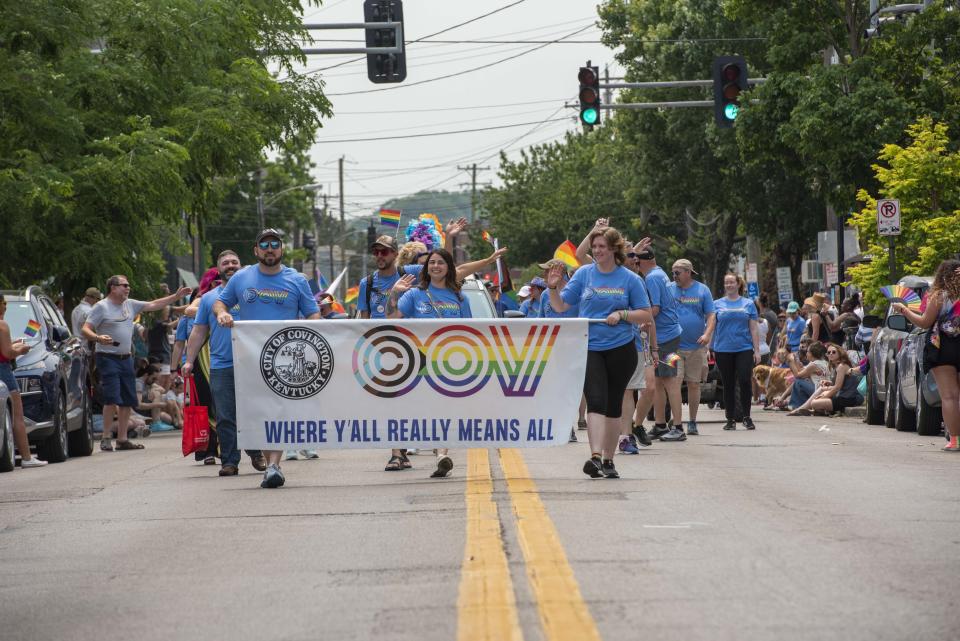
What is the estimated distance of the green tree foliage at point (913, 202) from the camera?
84.5ft

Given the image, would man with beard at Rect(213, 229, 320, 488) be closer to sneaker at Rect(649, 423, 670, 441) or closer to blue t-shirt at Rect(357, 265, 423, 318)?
blue t-shirt at Rect(357, 265, 423, 318)

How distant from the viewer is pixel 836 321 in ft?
86.3

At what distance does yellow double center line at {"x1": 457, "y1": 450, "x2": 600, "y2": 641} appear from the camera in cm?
643

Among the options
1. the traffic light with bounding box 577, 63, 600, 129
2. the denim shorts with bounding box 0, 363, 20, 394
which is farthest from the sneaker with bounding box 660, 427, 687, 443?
the traffic light with bounding box 577, 63, 600, 129

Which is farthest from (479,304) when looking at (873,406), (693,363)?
(873,406)

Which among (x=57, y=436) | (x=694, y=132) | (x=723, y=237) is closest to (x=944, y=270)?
(x=57, y=436)

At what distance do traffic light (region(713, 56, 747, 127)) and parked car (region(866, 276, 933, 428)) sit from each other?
696 cm

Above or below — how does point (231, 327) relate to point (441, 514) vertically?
above

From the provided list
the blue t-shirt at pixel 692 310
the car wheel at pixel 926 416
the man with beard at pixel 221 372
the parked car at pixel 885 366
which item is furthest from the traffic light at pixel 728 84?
the man with beard at pixel 221 372

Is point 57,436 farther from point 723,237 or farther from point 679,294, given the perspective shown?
point 723,237

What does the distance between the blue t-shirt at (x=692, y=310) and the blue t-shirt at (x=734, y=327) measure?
1316 mm

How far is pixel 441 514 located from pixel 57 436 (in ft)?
28.6

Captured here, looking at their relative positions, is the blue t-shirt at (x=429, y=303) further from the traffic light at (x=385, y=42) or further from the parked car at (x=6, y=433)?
the traffic light at (x=385, y=42)

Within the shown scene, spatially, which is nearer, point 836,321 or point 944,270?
point 944,270
